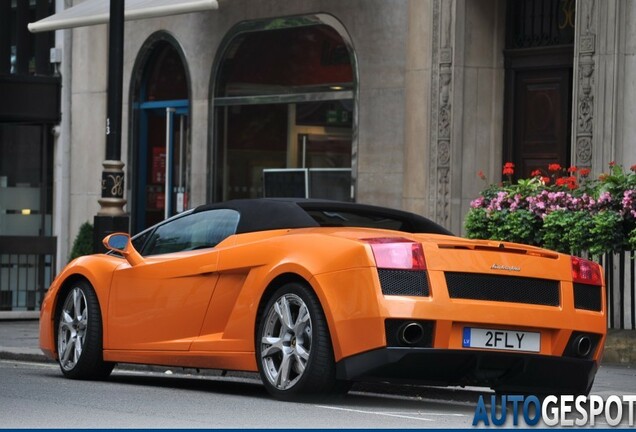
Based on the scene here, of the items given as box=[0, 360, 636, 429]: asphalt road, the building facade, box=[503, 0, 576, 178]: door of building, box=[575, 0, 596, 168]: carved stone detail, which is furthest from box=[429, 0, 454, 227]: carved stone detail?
box=[0, 360, 636, 429]: asphalt road

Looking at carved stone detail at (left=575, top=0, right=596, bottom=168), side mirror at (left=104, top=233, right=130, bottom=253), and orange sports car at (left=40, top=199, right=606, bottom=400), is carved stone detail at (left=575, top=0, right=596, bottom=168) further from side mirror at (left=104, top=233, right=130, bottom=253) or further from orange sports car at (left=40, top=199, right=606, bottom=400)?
side mirror at (left=104, top=233, right=130, bottom=253)

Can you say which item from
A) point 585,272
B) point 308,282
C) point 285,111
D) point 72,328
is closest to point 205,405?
point 308,282

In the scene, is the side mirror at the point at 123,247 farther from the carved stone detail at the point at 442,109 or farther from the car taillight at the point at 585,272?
the carved stone detail at the point at 442,109

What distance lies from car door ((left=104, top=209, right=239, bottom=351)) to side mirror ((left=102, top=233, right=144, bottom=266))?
2.4 inches

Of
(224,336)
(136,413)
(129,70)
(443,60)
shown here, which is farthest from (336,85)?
(136,413)

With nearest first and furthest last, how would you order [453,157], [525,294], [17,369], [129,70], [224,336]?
1. [525,294]
2. [224,336]
3. [17,369]
4. [453,157]
5. [129,70]

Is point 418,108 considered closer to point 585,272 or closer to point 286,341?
point 585,272

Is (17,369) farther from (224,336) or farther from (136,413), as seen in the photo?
(136,413)

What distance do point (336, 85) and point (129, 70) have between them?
4707 millimetres

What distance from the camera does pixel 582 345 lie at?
936 centimetres

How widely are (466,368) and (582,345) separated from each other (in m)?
0.83

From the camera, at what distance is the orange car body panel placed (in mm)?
8828

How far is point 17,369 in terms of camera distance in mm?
12539

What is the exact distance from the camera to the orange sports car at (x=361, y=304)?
8820 mm
